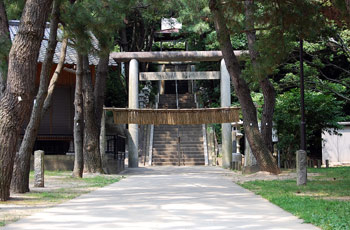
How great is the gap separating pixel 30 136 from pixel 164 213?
18.9 ft

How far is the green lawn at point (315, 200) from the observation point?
736cm

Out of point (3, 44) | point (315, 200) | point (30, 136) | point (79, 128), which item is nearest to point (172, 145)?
point (79, 128)

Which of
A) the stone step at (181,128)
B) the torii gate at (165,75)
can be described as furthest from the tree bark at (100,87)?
the stone step at (181,128)

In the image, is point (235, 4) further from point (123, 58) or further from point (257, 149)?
point (123, 58)

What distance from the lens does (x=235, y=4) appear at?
1509 centimetres

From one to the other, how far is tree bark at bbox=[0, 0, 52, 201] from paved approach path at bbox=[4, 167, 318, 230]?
1512mm

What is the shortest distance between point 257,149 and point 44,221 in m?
11.0

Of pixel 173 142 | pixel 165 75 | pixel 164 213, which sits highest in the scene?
pixel 165 75

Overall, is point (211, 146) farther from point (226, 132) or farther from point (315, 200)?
point (315, 200)

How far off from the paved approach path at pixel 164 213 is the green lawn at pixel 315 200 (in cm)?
22

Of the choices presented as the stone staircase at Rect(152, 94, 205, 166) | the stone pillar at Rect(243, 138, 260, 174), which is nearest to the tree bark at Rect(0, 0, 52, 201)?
the stone pillar at Rect(243, 138, 260, 174)

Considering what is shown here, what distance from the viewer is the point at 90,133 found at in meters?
19.6

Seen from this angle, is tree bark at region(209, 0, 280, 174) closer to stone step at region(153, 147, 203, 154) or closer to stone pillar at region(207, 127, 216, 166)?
stone pillar at region(207, 127, 216, 166)

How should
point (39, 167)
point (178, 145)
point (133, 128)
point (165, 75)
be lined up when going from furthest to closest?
point (178, 145), point (165, 75), point (133, 128), point (39, 167)
